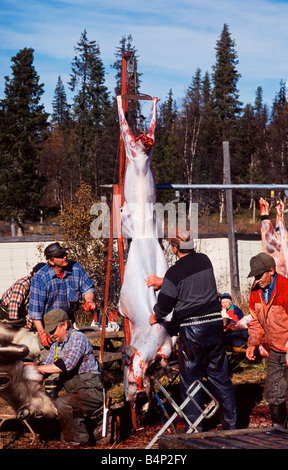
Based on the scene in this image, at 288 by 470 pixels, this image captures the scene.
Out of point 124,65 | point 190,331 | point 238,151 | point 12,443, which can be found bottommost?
point 12,443

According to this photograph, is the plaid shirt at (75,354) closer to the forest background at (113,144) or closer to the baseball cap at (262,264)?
the baseball cap at (262,264)

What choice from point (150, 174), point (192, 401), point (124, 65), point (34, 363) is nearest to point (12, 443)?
point (34, 363)

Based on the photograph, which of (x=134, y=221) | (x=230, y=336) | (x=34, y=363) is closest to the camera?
(x=34, y=363)

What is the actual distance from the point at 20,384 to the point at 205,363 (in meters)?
1.59

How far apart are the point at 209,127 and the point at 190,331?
33.4 m

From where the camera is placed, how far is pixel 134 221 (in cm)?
604

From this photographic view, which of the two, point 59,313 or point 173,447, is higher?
point 59,313

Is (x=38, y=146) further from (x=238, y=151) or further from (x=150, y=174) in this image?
(x=150, y=174)

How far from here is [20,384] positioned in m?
5.47

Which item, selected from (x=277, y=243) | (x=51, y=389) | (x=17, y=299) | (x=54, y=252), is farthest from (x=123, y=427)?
(x=277, y=243)

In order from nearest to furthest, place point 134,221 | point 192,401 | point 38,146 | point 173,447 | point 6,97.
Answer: point 173,447 < point 192,401 < point 134,221 < point 6,97 < point 38,146

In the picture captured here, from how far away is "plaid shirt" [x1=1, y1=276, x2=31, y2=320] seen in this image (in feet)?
23.9

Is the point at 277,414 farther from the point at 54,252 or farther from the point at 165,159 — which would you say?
the point at 165,159

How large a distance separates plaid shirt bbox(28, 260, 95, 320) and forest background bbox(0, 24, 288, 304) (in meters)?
19.6
